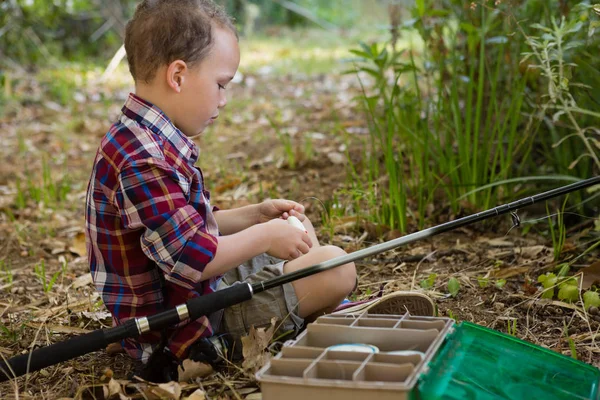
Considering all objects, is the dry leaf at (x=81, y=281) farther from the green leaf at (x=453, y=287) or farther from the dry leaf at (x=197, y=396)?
the green leaf at (x=453, y=287)

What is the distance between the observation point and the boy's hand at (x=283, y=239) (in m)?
1.86

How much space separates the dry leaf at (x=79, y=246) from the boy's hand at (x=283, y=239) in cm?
155

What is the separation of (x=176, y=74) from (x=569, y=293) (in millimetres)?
1323

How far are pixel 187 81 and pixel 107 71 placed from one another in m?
5.75

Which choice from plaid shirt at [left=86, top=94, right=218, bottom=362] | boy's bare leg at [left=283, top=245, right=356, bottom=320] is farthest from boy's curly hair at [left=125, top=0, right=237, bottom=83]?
boy's bare leg at [left=283, top=245, right=356, bottom=320]

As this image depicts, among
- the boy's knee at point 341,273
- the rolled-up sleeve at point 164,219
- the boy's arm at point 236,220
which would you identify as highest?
the rolled-up sleeve at point 164,219

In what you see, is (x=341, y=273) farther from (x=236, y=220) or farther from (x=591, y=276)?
(x=591, y=276)

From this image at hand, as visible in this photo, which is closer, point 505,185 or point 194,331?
point 194,331

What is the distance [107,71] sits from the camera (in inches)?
288

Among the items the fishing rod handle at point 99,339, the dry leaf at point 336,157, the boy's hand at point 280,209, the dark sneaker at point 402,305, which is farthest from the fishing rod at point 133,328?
the dry leaf at point 336,157

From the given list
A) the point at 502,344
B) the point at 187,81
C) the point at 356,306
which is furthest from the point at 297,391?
the point at 187,81

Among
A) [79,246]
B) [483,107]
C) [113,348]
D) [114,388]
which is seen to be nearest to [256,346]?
[114,388]

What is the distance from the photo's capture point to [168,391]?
1.73 m

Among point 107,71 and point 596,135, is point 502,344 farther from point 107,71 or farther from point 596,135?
point 107,71
